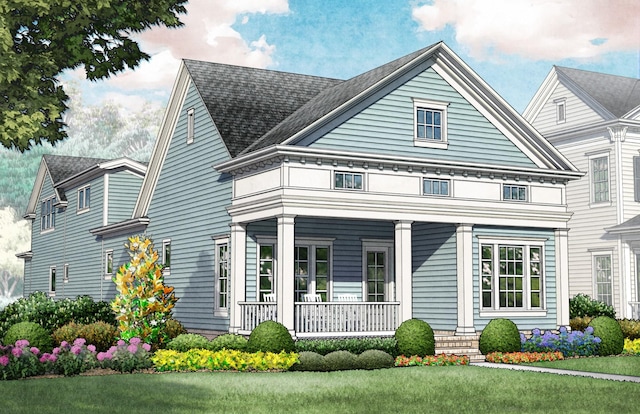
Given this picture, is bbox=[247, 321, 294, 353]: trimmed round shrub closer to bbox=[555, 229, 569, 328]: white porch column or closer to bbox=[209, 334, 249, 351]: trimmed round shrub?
bbox=[209, 334, 249, 351]: trimmed round shrub

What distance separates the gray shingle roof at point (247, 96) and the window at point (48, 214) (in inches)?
746

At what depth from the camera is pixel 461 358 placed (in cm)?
2272

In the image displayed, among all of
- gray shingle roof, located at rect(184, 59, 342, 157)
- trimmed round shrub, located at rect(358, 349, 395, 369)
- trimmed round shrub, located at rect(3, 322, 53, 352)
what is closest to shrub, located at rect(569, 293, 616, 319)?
trimmed round shrub, located at rect(358, 349, 395, 369)

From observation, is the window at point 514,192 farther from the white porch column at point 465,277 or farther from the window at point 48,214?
the window at point 48,214

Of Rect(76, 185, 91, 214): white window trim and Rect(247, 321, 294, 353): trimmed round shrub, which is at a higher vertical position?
Rect(76, 185, 91, 214): white window trim

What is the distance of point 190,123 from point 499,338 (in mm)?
12446

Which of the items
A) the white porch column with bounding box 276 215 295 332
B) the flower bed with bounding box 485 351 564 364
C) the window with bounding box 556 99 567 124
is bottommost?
the flower bed with bounding box 485 351 564 364

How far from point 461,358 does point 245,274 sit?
654 centimetres

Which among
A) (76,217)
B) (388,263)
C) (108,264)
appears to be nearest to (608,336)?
(388,263)

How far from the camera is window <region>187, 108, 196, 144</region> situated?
29.2 m

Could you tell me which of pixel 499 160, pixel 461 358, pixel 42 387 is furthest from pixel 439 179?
pixel 42 387

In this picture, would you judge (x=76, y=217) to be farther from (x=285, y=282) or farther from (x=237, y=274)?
(x=285, y=282)

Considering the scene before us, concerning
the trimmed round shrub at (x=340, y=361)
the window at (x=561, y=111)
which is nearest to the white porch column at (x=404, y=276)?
the trimmed round shrub at (x=340, y=361)

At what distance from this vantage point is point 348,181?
24.2 m
